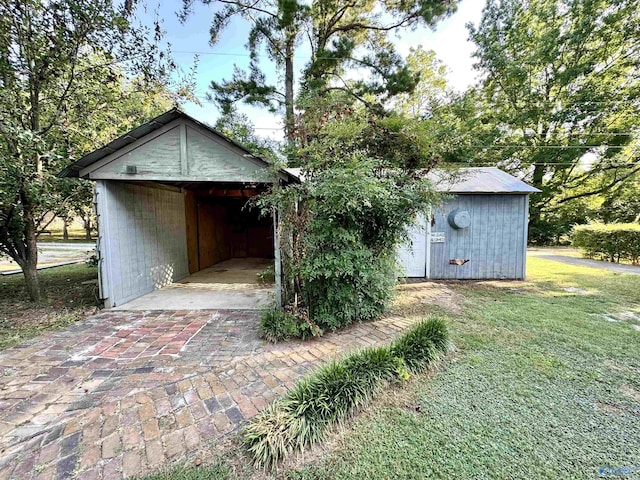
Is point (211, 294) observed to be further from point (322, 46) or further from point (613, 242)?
point (613, 242)

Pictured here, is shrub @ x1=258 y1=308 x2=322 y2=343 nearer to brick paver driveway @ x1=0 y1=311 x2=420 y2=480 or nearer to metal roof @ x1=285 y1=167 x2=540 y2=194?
brick paver driveway @ x1=0 y1=311 x2=420 y2=480

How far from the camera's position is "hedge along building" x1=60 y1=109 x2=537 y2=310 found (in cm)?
457

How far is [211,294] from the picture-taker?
581 cm

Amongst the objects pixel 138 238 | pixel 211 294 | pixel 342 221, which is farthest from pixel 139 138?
pixel 342 221

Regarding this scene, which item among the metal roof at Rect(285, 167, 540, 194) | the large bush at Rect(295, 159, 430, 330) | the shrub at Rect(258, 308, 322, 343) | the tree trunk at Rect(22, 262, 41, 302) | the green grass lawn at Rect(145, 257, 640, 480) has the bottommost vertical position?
the green grass lawn at Rect(145, 257, 640, 480)

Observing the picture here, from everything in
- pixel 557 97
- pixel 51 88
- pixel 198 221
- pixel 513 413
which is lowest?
pixel 513 413

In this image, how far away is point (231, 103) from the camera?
9.70 meters

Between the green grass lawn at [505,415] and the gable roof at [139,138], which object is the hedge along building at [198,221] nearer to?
the gable roof at [139,138]

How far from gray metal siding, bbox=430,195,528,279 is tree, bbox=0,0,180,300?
747 cm

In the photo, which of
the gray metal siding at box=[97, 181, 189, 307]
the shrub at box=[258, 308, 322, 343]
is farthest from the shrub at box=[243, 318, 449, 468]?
the gray metal siding at box=[97, 181, 189, 307]

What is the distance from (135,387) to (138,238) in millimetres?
3896

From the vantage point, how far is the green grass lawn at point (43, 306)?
3.90 metres

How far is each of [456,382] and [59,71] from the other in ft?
24.2

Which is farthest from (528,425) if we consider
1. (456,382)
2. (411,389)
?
(411,389)
